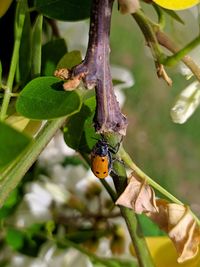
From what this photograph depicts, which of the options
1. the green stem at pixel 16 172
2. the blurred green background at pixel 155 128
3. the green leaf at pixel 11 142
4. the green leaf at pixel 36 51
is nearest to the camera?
the green leaf at pixel 11 142

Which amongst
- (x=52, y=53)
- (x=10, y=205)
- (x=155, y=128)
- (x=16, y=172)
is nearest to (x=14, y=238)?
(x=10, y=205)

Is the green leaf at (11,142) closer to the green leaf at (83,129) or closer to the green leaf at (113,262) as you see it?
the green leaf at (83,129)

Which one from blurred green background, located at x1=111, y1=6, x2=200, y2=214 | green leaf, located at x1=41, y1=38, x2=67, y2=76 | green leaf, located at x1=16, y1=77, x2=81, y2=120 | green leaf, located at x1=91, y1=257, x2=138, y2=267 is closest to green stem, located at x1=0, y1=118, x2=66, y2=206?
green leaf, located at x1=16, y1=77, x2=81, y2=120

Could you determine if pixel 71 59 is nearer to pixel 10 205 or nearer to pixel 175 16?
pixel 175 16

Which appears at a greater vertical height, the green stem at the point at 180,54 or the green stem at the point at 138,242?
the green stem at the point at 180,54

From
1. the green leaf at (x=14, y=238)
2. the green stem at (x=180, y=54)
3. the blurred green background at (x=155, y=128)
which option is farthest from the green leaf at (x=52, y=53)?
the blurred green background at (x=155, y=128)

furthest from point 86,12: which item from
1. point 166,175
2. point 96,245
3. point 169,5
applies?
point 166,175
